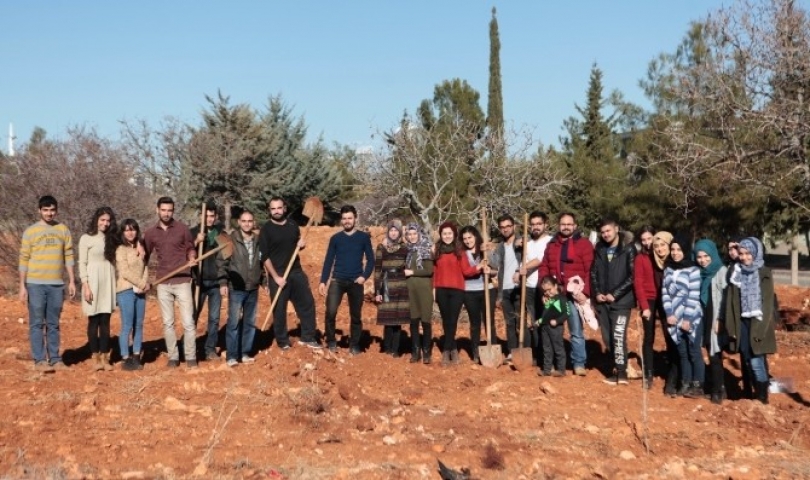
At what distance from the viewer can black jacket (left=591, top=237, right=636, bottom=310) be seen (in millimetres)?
8391

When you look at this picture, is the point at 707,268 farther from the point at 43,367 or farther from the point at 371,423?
the point at 43,367

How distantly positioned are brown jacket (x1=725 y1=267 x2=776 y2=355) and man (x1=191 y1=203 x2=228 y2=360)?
5208mm

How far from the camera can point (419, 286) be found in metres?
9.50

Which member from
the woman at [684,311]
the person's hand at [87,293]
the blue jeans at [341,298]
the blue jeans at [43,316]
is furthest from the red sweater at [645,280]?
the blue jeans at [43,316]

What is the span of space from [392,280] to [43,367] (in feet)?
12.7

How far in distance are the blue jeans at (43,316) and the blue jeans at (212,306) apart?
4.85 ft

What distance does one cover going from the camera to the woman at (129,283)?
864cm

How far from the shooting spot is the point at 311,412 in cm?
713

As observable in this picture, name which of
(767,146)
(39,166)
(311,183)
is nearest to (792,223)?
(767,146)

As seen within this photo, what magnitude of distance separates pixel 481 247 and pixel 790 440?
3.89m

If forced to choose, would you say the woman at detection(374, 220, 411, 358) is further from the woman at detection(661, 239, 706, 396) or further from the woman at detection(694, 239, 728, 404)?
the woman at detection(694, 239, 728, 404)

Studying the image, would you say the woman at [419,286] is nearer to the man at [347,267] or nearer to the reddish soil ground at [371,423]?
the reddish soil ground at [371,423]

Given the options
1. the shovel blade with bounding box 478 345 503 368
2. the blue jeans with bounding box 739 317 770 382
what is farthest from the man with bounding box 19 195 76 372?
the blue jeans with bounding box 739 317 770 382

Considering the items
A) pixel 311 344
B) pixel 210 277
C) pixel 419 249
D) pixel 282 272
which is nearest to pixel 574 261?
pixel 419 249
